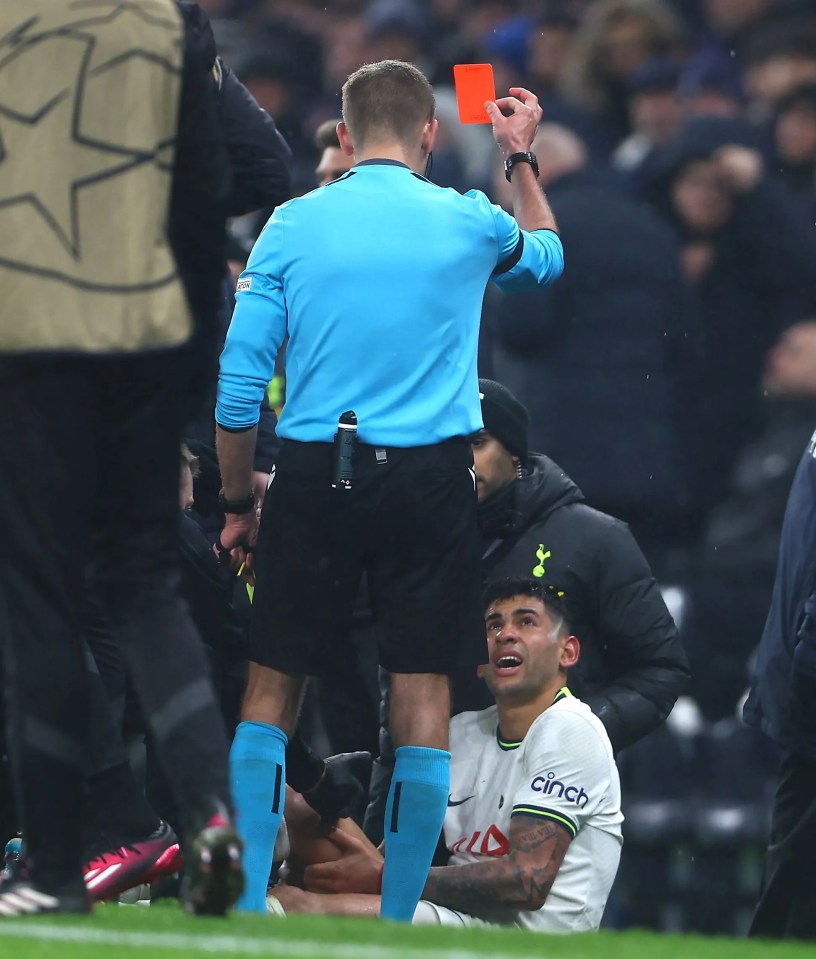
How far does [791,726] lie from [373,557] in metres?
1.25

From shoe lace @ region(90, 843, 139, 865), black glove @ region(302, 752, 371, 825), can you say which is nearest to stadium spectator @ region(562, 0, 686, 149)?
black glove @ region(302, 752, 371, 825)

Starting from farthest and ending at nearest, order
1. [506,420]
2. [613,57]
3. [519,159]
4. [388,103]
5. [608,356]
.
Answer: [613,57]
[608,356]
[506,420]
[519,159]
[388,103]

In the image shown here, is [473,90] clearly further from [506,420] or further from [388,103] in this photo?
[506,420]

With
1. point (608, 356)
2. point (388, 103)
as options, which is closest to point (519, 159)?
point (388, 103)

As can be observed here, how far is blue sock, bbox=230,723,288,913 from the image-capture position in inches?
167

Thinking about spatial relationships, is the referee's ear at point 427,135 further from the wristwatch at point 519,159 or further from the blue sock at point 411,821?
the blue sock at point 411,821

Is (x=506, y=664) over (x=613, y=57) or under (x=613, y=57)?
under

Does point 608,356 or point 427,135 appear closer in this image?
point 427,135

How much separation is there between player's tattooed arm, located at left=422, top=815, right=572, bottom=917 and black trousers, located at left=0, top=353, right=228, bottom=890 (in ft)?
5.70

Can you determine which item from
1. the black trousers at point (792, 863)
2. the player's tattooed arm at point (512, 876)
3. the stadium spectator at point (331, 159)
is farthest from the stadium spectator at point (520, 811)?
the stadium spectator at point (331, 159)

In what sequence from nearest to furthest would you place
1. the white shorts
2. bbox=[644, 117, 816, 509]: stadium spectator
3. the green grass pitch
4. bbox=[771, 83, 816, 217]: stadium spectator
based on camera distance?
the green grass pitch → the white shorts → bbox=[644, 117, 816, 509]: stadium spectator → bbox=[771, 83, 816, 217]: stadium spectator

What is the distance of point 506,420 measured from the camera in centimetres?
554

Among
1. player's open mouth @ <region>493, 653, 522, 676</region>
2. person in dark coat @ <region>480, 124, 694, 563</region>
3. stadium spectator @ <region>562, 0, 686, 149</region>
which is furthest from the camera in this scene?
stadium spectator @ <region>562, 0, 686, 149</region>

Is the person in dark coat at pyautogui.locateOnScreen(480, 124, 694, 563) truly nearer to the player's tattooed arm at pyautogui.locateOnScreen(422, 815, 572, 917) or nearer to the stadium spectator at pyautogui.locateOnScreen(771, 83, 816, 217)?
the stadium spectator at pyautogui.locateOnScreen(771, 83, 816, 217)
